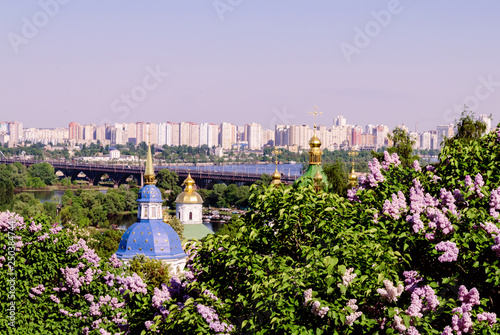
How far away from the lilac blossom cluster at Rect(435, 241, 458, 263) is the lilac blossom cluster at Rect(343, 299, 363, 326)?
663 millimetres

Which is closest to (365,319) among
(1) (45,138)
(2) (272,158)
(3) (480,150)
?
(3) (480,150)

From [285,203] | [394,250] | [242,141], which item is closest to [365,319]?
[394,250]

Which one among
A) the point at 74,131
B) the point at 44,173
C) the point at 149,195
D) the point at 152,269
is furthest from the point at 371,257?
the point at 74,131

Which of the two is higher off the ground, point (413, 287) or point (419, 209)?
point (419, 209)

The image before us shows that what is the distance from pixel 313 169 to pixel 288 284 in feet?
47.2

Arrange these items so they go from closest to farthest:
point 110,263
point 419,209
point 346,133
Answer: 1. point 419,209
2. point 110,263
3. point 346,133

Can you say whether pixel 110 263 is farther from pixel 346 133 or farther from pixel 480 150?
pixel 346 133

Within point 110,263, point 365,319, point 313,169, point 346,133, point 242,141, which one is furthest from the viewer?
point 242,141

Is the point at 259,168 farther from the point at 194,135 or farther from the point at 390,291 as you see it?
the point at 390,291

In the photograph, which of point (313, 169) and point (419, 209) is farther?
point (313, 169)

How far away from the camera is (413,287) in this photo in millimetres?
5180

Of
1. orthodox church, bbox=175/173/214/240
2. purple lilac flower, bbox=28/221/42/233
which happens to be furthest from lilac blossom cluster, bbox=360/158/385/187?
orthodox church, bbox=175/173/214/240

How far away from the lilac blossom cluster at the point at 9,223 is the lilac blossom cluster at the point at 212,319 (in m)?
3.78

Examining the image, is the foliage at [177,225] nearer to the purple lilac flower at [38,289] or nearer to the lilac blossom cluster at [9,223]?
the lilac blossom cluster at [9,223]
